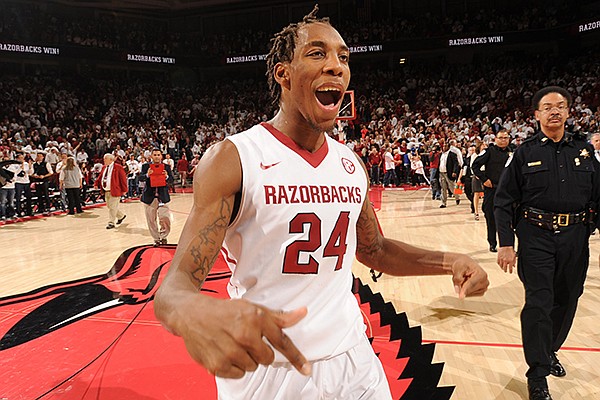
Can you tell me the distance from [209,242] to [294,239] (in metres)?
0.28

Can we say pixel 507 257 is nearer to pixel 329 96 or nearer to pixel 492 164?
pixel 329 96

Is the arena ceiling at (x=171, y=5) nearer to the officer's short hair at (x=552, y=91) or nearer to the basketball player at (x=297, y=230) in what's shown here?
the officer's short hair at (x=552, y=91)

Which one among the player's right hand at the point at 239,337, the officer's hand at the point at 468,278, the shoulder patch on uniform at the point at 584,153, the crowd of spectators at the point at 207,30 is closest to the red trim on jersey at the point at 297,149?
the officer's hand at the point at 468,278

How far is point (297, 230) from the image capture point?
62.7 inches

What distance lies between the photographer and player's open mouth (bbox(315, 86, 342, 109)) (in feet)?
5.50

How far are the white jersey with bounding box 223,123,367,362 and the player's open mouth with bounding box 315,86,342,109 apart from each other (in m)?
0.18

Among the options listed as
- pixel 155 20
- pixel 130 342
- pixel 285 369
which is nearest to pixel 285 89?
pixel 285 369

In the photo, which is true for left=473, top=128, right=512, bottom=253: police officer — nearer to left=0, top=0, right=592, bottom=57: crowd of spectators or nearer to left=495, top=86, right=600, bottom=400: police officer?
left=495, top=86, right=600, bottom=400: police officer

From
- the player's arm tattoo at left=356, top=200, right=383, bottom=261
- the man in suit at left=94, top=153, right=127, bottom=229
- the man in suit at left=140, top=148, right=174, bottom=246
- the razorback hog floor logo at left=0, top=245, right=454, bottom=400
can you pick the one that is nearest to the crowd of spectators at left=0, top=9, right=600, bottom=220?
the man in suit at left=94, top=153, right=127, bottom=229

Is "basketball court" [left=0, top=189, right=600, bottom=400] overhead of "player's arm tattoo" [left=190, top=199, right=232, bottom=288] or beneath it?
beneath

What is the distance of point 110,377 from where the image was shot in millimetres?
3379

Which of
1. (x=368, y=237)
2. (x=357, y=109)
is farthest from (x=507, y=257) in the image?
(x=357, y=109)

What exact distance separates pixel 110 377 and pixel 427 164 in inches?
605

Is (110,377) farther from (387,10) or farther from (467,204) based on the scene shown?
(387,10)
